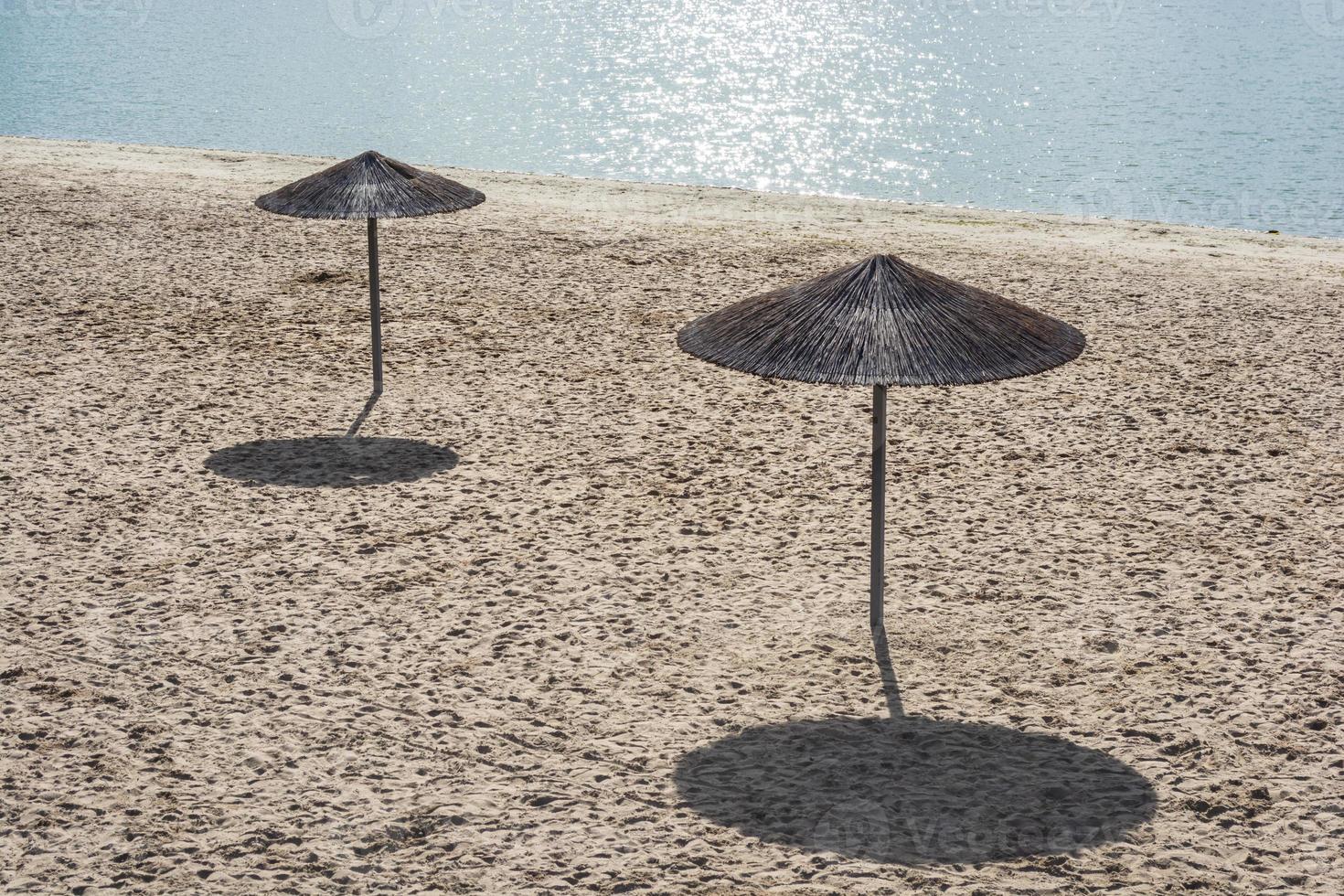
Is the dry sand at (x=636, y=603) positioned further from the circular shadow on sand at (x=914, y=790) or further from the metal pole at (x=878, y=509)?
the metal pole at (x=878, y=509)

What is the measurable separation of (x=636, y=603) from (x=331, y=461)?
2.66 meters

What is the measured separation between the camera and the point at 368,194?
30.4 ft

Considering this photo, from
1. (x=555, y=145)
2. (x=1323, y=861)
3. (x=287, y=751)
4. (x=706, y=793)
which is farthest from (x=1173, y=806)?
(x=555, y=145)

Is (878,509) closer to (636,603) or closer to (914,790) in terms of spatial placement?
(636,603)

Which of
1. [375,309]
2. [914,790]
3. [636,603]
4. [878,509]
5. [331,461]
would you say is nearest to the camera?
[914,790]

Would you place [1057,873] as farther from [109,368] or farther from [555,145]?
[555,145]

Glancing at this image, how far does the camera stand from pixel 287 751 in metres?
5.59

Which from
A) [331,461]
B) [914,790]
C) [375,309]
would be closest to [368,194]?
[375,309]

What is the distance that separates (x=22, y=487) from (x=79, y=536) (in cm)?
88

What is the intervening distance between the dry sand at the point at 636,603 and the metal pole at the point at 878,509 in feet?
0.47

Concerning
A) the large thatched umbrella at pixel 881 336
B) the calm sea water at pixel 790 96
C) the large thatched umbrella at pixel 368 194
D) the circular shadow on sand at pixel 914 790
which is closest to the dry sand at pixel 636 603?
the circular shadow on sand at pixel 914 790

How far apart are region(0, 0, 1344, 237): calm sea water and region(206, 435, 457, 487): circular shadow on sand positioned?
1698cm

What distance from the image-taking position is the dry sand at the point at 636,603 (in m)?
5.07

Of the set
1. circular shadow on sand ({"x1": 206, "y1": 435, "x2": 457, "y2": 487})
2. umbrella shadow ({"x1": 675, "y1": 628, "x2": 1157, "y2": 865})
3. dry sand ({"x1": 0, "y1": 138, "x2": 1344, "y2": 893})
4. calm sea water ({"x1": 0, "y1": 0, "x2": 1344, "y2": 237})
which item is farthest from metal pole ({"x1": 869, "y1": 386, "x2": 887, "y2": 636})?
calm sea water ({"x1": 0, "y1": 0, "x2": 1344, "y2": 237})
